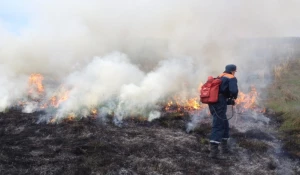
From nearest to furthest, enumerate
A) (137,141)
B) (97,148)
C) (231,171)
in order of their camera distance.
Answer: (231,171), (97,148), (137,141)

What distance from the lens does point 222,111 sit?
6.68 meters

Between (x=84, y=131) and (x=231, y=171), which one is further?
(x=84, y=131)

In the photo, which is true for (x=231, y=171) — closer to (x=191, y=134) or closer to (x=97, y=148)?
(x=191, y=134)

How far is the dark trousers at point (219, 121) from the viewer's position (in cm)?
658

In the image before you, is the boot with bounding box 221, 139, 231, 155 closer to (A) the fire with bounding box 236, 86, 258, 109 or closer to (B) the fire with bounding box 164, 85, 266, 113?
(B) the fire with bounding box 164, 85, 266, 113

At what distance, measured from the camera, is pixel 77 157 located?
6410 mm

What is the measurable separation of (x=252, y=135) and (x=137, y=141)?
2949 mm

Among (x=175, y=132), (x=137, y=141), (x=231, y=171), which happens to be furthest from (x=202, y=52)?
(x=231, y=171)

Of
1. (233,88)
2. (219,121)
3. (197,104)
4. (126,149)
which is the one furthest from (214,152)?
(197,104)

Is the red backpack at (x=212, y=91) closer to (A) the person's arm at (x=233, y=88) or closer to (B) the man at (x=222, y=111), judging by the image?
(B) the man at (x=222, y=111)

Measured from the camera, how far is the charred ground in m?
5.94

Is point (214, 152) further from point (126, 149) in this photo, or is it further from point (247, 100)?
point (247, 100)

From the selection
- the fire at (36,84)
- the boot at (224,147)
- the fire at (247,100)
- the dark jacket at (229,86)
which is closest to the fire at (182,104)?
the fire at (247,100)

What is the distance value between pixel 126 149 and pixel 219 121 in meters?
2.14
